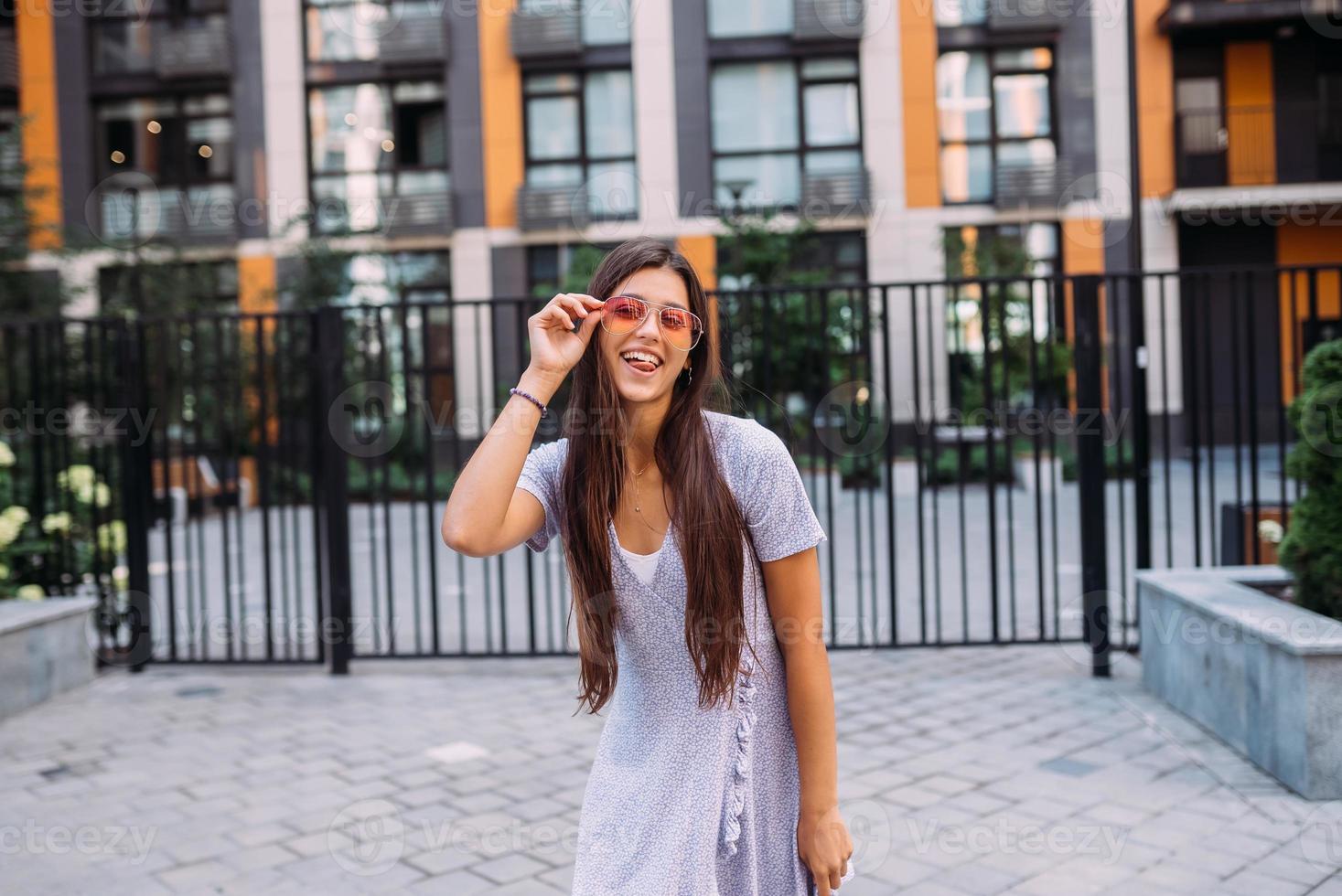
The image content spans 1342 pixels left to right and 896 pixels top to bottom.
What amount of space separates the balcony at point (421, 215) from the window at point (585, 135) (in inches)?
71.4

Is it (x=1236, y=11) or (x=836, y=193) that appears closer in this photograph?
(x=1236, y=11)

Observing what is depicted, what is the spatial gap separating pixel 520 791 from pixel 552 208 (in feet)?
62.4

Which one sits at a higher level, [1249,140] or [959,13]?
[959,13]

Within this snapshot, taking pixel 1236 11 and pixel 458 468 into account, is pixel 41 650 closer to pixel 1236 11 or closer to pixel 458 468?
pixel 458 468

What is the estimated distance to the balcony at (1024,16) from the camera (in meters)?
22.3

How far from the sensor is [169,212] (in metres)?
24.0

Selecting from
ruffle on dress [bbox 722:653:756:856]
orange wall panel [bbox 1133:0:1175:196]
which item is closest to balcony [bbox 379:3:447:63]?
orange wall panel [bbox 1133:0:1175:196]

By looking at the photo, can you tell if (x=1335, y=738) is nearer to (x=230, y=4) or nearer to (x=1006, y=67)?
(x=1006, y=67)

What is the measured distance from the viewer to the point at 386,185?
23.8 metres

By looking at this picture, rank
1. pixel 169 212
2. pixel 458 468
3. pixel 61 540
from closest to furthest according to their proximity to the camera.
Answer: pixel 61 540, pixel 458 468, pixel 169 212

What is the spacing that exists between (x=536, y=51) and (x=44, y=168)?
1033cm

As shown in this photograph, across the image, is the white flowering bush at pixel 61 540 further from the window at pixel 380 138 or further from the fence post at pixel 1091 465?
the window at pixel 380 138

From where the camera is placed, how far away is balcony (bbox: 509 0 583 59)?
74.9 ft

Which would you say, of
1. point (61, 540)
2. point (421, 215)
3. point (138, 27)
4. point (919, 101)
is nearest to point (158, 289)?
point (421, 215)
